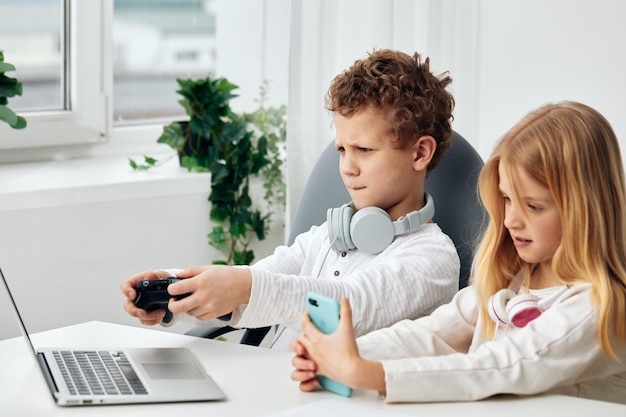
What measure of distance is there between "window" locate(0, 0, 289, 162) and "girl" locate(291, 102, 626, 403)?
1.24 metres

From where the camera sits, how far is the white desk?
4.18 feet

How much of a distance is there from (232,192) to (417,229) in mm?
962

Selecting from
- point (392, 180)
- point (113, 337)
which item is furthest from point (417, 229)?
point (113, 337)

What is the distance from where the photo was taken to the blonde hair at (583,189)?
138 cm

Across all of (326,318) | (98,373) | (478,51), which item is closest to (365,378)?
(326,318)

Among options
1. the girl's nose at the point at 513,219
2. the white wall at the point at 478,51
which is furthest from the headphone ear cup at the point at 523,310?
the white wall at the point at 478,51

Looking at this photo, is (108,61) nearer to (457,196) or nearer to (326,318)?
(457,196)

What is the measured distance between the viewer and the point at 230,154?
2619 millimetres

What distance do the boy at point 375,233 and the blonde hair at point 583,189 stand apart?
1.03 ft

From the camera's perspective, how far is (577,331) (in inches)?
52.4

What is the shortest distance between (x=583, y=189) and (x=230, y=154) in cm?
139

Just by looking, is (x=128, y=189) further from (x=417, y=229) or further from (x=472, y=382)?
(x=472, y=382)

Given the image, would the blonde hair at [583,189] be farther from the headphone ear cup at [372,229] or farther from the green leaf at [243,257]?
the green leaf at [243,257]

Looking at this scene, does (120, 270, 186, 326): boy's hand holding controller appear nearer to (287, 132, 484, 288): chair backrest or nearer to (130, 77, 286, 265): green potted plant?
(287, 132, 484, 288): chair backrest
